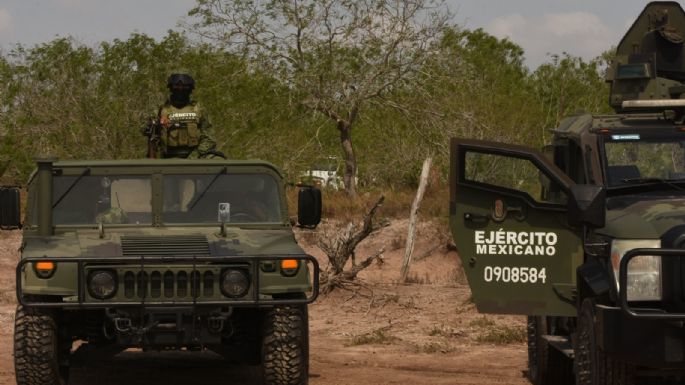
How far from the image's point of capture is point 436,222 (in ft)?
69.4

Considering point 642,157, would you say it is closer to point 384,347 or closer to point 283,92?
point 384,347

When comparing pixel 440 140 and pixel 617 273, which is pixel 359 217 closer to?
pixel 440 140

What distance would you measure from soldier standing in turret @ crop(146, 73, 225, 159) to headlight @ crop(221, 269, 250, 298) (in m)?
2.34

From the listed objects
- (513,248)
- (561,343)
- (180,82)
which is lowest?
(561,343)

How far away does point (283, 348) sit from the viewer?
8.48 meters

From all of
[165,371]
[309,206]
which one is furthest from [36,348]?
[165,371]

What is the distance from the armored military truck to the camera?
8.34 metres

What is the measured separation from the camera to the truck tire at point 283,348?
27.8 feet

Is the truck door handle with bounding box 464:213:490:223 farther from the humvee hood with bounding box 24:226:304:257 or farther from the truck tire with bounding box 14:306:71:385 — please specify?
the truck tire with bounding box 14:306:71:385

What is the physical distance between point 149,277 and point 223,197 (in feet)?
4.26

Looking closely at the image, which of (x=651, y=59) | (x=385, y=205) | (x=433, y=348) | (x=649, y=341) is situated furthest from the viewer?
(x=385, y=205)

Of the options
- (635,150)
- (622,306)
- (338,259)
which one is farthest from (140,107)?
(622,306)

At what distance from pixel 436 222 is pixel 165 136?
10.8m

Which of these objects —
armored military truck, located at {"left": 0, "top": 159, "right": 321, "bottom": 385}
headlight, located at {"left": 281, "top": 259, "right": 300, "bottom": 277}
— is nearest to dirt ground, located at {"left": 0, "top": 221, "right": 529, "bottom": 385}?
armored military truck, located at {"left": 0, "top": 159, "right": 321, "bottom": 385}
